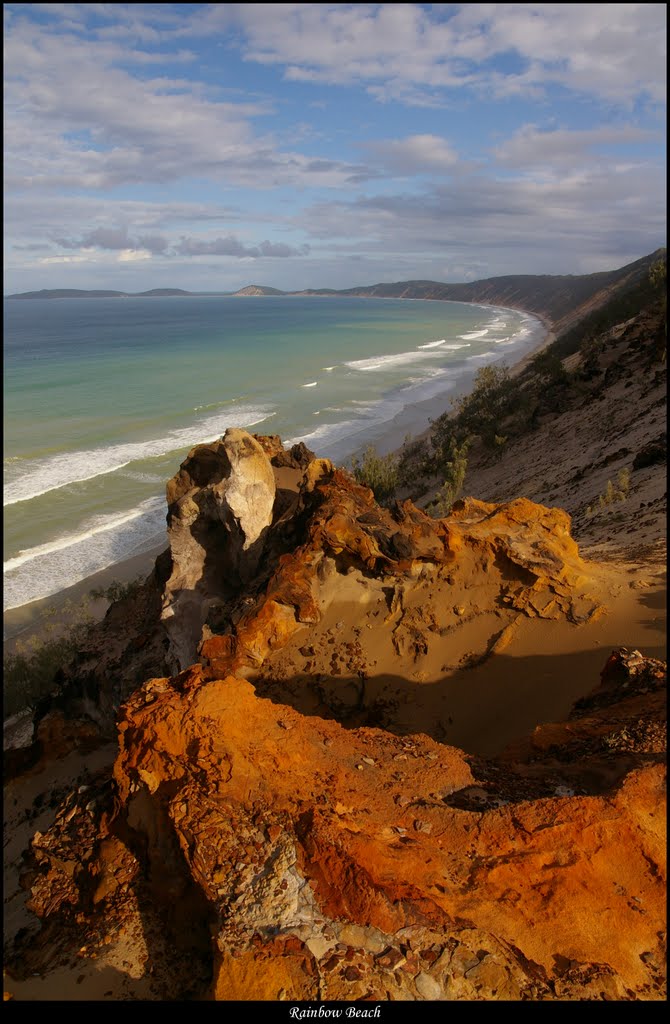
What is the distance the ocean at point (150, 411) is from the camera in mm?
21812

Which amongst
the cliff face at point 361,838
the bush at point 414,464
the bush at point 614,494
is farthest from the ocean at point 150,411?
the cliff face at point 361,838

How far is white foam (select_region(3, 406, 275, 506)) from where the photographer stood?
25828 mm

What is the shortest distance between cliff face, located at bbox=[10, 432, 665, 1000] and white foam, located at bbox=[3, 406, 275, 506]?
2258 cm

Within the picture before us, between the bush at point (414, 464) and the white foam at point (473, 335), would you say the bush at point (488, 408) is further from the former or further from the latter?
Result: the white foam at point (473, 335)

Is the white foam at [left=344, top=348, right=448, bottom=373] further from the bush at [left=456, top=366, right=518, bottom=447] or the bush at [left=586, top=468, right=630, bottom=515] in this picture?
the bush at [left=586, top=468, right=630, bottom=515]

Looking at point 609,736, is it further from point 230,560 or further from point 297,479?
point 297,479

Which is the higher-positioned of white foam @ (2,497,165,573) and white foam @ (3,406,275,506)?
white foam @ (3,406,275,506)

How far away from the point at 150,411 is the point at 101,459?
1024cm

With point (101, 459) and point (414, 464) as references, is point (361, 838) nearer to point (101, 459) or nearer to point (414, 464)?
point (414, 464)

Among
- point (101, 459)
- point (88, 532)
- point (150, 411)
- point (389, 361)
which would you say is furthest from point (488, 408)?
point (389, 361)

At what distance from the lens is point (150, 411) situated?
127ft

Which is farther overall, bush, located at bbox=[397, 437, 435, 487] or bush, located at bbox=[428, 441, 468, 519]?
bush, located at bbox=[397, 437, 435, 487]

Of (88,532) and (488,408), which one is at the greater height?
(488,408)

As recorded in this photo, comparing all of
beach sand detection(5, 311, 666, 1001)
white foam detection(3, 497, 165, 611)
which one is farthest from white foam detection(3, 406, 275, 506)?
beach sand detection(5, 311, 666, 1001)
